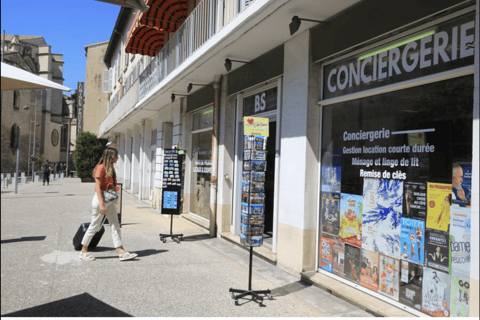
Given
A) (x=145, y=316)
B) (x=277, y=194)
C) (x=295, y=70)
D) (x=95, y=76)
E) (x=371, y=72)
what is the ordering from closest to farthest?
(x=145, y=316)
(x=371, y=72)
(x=295, y=70)
(x=277, y=194)
(x=95, y=76)

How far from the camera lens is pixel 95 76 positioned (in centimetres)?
4609

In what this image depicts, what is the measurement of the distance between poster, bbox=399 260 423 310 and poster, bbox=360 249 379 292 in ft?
1.34

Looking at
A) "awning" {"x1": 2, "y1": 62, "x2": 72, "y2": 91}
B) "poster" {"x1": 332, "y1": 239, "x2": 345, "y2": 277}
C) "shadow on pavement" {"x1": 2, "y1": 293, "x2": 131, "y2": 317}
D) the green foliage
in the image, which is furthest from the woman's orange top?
the green foliage

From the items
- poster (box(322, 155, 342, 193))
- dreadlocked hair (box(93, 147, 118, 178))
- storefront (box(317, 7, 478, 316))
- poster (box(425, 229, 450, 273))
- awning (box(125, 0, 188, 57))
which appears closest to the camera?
storefront (box(317, 7, 478, 316))

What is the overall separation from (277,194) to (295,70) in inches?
87.2

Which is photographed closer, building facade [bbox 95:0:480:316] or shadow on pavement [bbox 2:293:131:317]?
building facade [bbox 95:0:480:316]

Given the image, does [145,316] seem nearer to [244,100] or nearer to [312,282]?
[312,282]

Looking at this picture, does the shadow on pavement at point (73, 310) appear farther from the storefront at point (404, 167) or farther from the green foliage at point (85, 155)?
the green foliage at point (85, 155)

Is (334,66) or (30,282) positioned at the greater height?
(334,66)

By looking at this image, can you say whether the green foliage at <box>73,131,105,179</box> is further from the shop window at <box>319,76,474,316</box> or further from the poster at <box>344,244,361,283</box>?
the poster at <box>344,244,361,283</box>

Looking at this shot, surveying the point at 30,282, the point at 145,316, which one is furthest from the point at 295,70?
the point at 30,282

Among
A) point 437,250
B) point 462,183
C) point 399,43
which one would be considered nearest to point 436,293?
point 437,250

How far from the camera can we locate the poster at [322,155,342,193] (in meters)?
5.63

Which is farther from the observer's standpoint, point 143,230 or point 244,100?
point 143,230
